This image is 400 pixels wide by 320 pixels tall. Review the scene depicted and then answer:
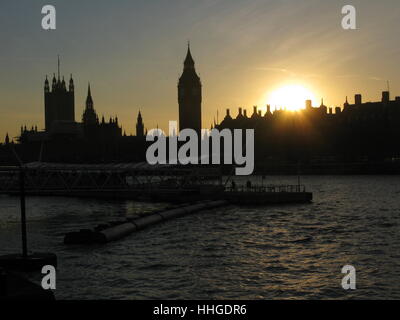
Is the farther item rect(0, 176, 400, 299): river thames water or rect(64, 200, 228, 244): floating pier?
rect(64, 200, 228, 244): floating pier

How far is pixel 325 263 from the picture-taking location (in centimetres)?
3675

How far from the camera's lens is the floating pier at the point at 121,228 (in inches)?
1868

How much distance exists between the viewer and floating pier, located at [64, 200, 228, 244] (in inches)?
1868

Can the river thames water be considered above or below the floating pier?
below

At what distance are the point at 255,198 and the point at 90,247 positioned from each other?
44360mm

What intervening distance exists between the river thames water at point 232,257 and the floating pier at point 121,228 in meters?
1.12

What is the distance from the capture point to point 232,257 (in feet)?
129

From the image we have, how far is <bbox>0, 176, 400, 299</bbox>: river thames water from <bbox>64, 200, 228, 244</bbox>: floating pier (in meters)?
1.12

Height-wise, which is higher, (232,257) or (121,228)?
(121,228)

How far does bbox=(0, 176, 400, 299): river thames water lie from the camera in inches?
1150

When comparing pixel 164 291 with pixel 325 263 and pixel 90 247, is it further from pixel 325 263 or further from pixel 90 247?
pixel 90 247

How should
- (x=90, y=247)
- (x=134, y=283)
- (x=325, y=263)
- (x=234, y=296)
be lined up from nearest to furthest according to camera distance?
(x=234, y=296) < (x=134, y=283) < (x=325, y=263) < (x=90, y=247)

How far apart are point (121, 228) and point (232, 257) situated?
53.5 ft
